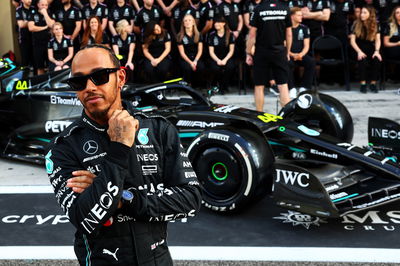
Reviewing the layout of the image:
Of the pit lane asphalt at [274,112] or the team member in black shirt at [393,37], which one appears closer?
the pit lane asphalt at [274,112]

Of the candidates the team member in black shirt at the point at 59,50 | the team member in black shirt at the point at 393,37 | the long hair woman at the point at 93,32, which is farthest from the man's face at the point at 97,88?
the team member in black shirt at the point at 393,37

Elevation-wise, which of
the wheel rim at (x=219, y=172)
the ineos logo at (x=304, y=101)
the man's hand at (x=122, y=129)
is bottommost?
the wheel rim at (x=219, y=172)

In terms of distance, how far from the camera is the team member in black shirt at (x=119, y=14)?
10734mm

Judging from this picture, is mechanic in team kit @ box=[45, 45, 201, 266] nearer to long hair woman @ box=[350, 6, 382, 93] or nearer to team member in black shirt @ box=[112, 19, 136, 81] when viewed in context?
team member in black shirt @ box=[112, 19, 136, 81]

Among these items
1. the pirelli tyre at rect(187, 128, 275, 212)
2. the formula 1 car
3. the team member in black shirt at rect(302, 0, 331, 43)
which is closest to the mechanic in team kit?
the formula 1 car

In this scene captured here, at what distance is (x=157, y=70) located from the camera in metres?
10.5

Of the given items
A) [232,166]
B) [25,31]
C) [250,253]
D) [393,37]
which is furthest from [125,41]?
[250,253]

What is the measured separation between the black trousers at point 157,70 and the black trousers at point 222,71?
80 centimetres

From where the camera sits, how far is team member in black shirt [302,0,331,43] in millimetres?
10766

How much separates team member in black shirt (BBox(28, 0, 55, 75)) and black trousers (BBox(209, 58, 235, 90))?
3072 mm

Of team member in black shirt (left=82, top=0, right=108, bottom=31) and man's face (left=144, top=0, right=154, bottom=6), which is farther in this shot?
team member in black shirt (left=82, top=0, right=108, bottom=31)

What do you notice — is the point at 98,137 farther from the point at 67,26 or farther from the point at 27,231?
the point at 67,26

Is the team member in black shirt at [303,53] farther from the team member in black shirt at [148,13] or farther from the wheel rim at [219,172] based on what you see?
the wheel rim at [219,172]

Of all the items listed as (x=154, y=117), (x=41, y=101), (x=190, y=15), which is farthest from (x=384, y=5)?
(x=154, y=117)
